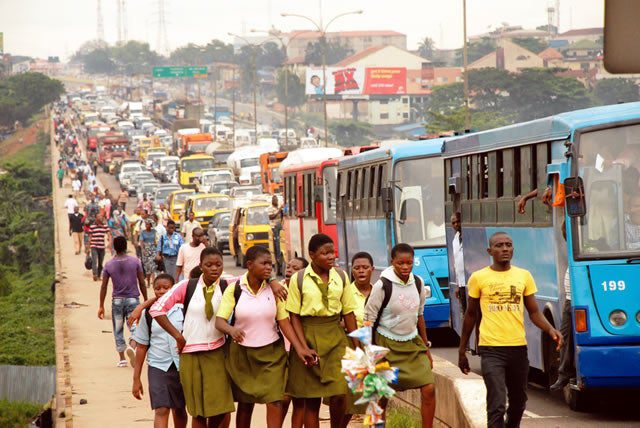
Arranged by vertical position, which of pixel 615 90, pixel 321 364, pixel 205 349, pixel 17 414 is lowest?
pixel 17 414

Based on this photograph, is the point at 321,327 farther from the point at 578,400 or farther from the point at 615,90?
the point at 615,90

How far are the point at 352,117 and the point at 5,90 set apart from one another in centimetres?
4790

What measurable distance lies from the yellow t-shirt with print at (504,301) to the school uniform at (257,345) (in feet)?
4.25

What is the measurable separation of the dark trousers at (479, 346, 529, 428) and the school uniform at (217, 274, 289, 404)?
1.34 metres

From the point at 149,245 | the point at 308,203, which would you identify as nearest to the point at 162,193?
the point at 308,203

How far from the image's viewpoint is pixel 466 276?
15.6 m

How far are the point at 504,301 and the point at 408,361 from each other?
2.81 feet

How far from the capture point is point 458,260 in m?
16.0

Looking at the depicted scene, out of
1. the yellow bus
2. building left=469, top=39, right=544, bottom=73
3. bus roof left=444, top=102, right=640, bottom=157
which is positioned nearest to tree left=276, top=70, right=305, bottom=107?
building left=469, top=39, right=544, bottom=73

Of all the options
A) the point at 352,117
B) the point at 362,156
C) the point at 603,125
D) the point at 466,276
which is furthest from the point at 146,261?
the point at 352,117

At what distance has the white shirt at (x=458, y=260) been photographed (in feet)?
51.8

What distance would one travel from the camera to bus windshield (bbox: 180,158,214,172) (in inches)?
2891

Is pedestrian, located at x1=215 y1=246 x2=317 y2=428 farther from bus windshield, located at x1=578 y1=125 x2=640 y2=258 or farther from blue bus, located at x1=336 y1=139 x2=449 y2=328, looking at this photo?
blue bus, located at x1=336 y1=139 x2=449 y2=328

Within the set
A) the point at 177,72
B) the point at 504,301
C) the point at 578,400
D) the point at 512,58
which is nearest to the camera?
the point at 504,301
